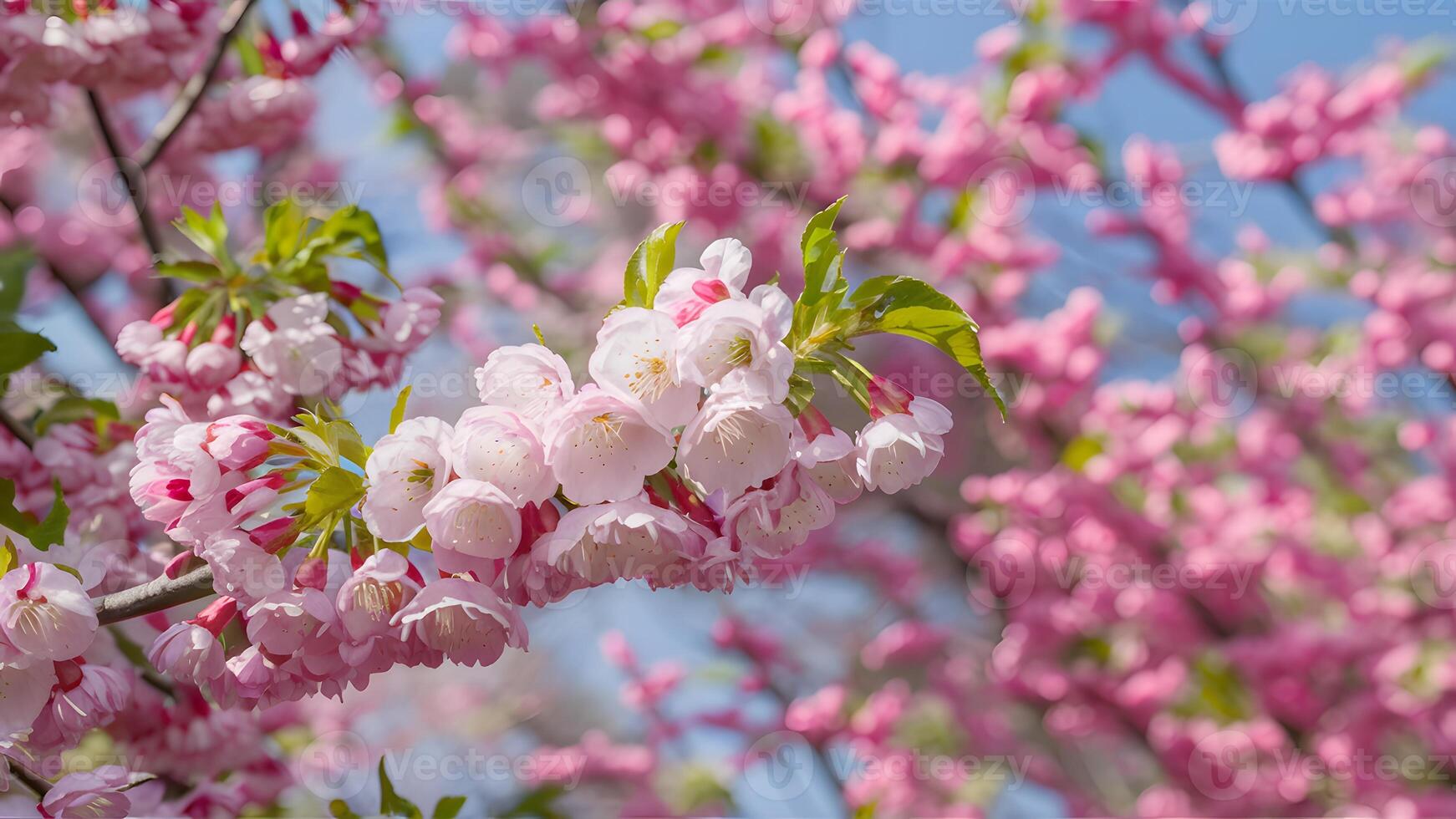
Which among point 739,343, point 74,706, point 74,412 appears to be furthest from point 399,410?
point 74,412

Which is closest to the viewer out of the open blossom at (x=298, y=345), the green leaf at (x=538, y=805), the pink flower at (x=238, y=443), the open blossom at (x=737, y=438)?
the open blossom at (x=737, y=438)

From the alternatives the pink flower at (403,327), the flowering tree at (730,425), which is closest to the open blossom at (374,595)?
the flowering tree at (730,425)

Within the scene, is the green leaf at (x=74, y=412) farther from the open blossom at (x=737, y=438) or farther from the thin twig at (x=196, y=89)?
the open blossom at (x=737, y=438)

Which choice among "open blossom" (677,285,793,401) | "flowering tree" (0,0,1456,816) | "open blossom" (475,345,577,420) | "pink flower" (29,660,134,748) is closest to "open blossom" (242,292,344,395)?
"flowering tree" (0,0,1456,816)

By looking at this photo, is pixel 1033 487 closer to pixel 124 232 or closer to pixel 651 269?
pixel 651 269

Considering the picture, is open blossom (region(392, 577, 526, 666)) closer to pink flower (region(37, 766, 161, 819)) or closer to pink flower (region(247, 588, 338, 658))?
pink flower (region(247, 588, 338, 658))

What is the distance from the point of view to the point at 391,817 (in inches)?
48.9

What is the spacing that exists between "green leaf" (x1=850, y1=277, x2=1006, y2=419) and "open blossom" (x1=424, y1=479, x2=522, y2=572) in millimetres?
306

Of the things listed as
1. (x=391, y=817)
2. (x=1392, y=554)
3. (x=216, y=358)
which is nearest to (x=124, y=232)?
(x=216, y=358)

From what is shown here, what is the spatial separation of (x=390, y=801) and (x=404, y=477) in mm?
658

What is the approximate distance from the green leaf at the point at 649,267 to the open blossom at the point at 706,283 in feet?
0.05

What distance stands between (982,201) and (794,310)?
3071mm

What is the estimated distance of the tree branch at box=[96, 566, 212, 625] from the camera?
78 cm

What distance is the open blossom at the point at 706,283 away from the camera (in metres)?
0.77
